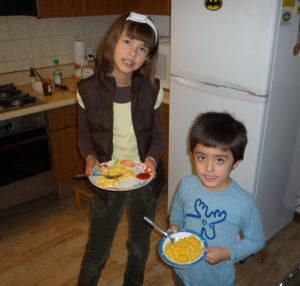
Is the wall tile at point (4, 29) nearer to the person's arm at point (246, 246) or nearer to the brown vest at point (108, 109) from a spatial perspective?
the brown vest at point (108, 109)

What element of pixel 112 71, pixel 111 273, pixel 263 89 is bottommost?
pixel 111 273

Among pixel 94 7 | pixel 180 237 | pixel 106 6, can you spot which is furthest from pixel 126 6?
pixel 180 237

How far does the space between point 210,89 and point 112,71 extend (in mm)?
698

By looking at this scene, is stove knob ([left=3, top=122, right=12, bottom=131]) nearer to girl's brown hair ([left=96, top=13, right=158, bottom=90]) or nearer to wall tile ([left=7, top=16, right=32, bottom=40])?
wall tile ([left=7, top=16, right=32, bottom=40])

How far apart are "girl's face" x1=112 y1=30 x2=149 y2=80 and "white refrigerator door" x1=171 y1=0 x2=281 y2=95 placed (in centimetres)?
58

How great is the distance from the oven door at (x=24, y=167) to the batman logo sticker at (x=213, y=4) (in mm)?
1426

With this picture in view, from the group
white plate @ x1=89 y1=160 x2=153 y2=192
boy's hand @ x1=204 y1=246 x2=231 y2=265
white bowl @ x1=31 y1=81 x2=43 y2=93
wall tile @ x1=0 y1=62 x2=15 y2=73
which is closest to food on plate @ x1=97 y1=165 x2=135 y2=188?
white plate @ x1=89 y1=160 x2=153 y2=192

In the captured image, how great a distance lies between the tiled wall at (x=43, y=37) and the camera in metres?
2.65

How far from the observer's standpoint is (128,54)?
1.33 meters

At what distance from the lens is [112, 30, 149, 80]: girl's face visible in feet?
4.38

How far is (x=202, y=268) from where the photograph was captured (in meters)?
1.22

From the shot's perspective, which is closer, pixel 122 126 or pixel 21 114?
pixel 122 126

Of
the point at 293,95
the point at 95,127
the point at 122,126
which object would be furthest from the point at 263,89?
the point at 95,127

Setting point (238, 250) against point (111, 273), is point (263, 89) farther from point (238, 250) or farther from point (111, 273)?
point (111, 273)
